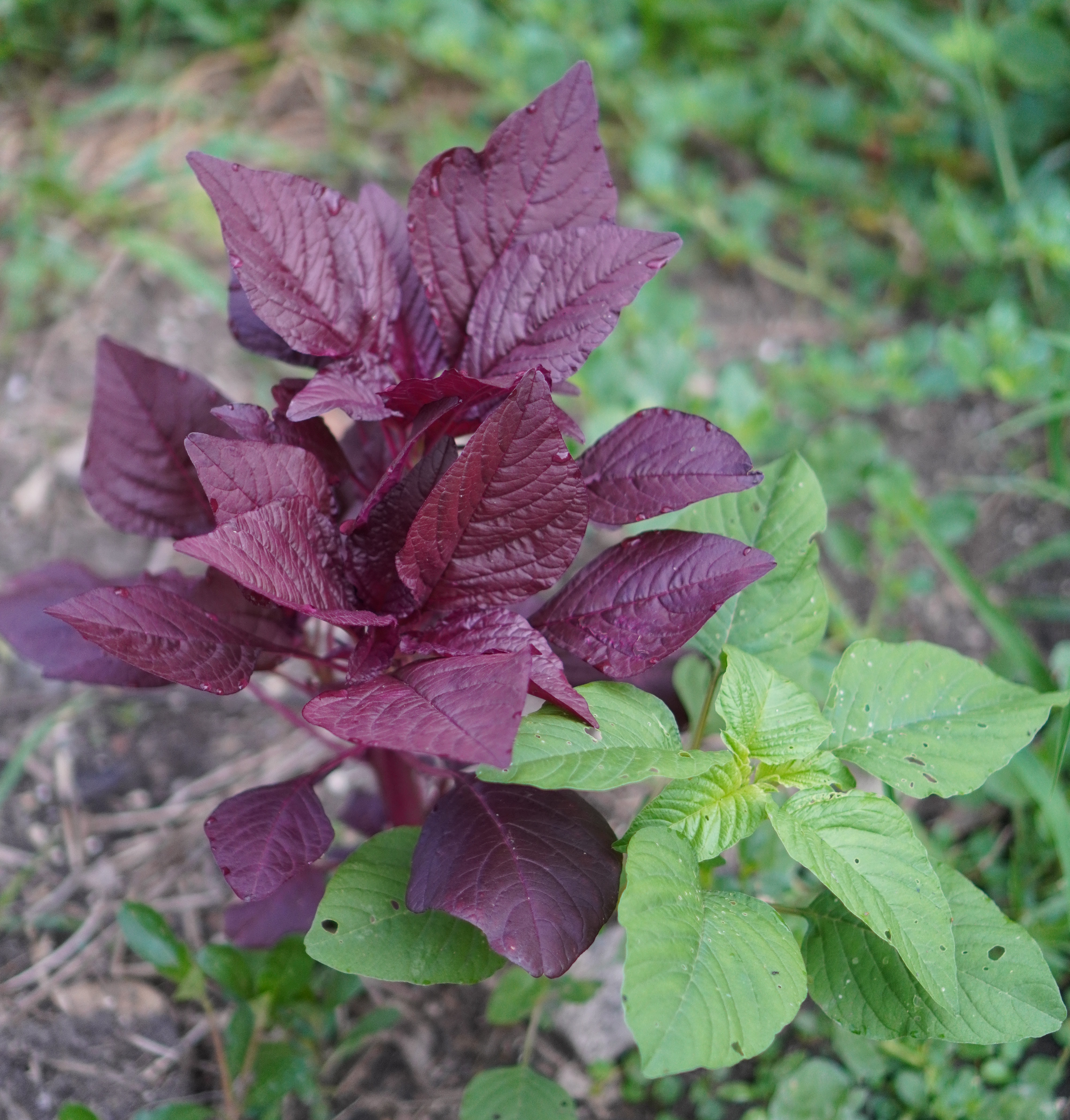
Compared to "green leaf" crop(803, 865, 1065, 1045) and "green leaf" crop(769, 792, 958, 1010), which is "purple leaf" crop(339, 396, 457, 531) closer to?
"green leaf" crop(769, 792, 958, 1010)

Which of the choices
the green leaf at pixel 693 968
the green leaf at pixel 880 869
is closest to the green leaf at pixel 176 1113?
the green leaf at pixel 693 968

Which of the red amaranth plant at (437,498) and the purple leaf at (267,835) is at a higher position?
the red amaranth plant at (437,498)

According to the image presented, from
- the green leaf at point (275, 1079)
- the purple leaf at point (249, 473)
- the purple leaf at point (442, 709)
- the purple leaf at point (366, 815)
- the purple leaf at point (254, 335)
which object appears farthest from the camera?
the purple leaf at point (366, 815)

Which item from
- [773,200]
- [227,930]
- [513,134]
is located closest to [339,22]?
[773,200]

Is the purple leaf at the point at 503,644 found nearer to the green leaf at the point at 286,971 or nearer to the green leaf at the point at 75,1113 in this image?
the green leaf at the point at 286,971

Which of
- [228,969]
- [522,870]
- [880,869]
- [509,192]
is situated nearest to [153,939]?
[228,969]

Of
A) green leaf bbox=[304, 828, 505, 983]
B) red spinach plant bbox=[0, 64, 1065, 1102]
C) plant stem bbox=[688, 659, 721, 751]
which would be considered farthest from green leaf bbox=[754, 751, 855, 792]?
green leaf bbox=[304, 828, 505, 983]
